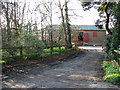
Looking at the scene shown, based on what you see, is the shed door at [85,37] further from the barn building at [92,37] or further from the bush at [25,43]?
the bush at [25,43]

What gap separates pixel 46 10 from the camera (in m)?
13.9

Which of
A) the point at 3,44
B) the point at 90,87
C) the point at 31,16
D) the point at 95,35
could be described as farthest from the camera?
the point at 95,35

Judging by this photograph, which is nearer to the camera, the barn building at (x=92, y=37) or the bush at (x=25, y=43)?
the bush at (x=25, y=43)

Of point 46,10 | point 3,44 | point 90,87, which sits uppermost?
point 46,10

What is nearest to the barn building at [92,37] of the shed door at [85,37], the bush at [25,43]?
the shed door at [85,37]

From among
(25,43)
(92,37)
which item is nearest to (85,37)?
(92,37)

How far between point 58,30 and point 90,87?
13.4 meters

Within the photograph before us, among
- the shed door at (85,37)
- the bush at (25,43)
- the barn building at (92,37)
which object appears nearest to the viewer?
the bush at (25,43)

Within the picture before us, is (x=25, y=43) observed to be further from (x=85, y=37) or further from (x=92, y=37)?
(x=92, y=37)

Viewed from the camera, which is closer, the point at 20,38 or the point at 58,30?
the point at 20,38

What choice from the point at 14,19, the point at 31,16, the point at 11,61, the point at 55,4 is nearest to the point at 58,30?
the point at 55,4

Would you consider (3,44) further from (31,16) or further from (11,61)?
(31,16)

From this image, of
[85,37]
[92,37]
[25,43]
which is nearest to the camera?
[25,43]

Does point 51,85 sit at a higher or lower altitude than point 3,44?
lower
